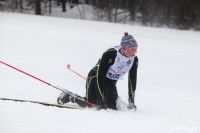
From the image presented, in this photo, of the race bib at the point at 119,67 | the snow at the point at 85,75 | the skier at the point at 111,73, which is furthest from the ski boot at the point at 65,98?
the race bib at the point at 119,67

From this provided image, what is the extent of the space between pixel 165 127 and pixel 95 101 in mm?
1158

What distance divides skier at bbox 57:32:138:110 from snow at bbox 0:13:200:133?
346mm

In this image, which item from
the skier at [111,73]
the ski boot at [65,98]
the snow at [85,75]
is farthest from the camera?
the ski boot at [65,98]

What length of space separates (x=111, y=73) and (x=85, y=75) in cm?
280

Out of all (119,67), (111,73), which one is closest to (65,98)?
(111,73)

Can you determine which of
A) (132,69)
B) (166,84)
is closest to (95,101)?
(132,69)

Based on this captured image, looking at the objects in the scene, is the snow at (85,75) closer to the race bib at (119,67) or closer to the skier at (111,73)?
the skier at (111,73)

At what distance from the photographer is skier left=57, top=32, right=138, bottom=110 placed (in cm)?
288

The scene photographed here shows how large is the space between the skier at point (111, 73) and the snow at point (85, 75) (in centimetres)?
35

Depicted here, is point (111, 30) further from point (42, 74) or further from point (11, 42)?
point (42, 74)

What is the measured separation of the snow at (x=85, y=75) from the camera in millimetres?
2078

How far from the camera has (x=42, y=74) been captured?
5430mm

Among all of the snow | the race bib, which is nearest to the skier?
the race bib

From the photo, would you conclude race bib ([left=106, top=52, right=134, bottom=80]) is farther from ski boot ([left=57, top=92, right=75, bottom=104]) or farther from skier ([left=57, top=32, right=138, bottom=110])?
ski boot ([left=57, top=92, right=75, bottom=104])
